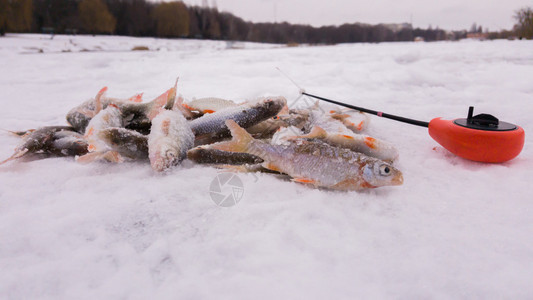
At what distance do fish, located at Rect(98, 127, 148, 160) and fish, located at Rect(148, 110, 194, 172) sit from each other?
116 millimetres

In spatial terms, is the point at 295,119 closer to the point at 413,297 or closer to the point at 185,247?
the point at 185,247

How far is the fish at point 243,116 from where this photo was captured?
236 cm

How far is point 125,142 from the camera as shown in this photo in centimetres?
216

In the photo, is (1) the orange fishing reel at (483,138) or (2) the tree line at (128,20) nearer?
(1) the orange fishing reel at (483,138)

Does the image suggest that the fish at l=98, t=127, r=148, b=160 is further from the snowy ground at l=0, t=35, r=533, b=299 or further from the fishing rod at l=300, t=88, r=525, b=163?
the fishing rod at l=300, t=88, r=525, b=163

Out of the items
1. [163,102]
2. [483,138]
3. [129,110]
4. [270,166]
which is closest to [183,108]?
[163,102]

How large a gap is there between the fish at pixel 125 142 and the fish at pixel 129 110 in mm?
431

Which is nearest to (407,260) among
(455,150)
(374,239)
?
(374,239)

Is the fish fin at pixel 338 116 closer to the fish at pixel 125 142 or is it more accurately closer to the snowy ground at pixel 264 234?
the snowy ground at pixel 264 234

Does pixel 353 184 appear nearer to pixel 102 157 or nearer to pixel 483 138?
pixel 483 138

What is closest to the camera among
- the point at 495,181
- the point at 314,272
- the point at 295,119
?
the point at 314,272

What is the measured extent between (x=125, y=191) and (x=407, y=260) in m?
1.61

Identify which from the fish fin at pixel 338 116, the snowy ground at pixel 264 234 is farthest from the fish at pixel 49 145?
the fish fin at pixel 338 116

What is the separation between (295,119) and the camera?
2.69 meters
